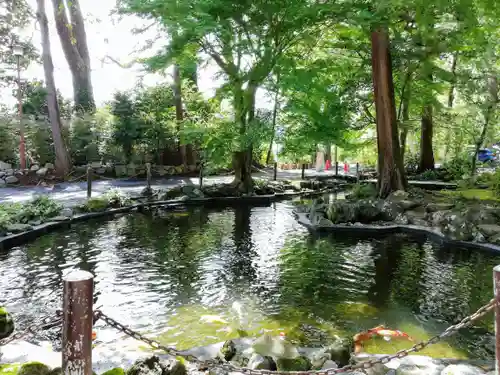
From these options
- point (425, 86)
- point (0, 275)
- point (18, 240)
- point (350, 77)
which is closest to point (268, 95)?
point (350, 77)

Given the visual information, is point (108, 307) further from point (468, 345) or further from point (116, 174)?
point (116, 174)

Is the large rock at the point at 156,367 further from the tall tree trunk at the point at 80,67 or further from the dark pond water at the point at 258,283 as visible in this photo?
the tall tree trunk at the point at 80,67

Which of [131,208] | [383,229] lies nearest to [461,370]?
[383,229]

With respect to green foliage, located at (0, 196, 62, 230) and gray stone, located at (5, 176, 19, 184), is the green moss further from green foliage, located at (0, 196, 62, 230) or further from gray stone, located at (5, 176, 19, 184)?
gray stone, located at (5, 176, 19, 184)

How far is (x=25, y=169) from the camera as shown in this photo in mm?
20281

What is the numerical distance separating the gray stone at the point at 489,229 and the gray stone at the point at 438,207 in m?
2.07

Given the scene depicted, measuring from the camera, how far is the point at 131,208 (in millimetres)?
14438

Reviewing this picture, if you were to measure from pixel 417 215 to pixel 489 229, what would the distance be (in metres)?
2.24

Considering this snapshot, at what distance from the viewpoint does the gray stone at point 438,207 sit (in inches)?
464

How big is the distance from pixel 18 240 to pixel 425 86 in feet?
55.6

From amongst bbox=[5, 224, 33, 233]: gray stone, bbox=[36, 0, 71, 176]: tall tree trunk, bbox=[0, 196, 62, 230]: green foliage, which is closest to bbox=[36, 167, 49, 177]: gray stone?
bbox=[36, 0, 71, 176]: tall tree trunk

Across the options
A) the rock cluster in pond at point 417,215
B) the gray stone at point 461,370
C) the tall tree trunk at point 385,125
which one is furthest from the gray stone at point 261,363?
the tall tree trunk at point 385,125

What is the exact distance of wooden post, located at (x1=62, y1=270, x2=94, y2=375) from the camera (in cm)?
266

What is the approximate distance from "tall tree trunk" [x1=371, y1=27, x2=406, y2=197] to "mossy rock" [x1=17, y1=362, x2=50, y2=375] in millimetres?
12631
